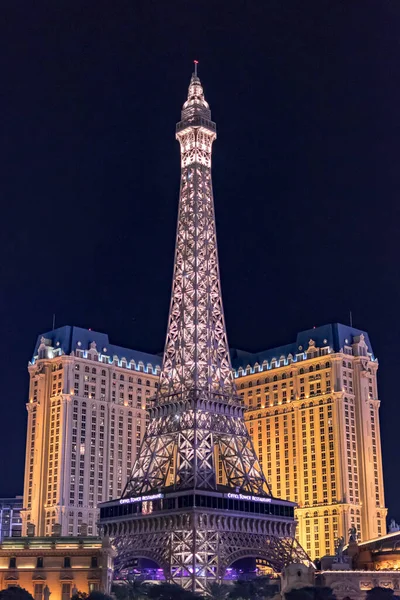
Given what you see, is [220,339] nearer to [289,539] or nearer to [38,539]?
[289,539]

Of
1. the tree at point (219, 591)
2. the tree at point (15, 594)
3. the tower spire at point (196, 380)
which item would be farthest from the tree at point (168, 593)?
the tower spire at point (196, 380)

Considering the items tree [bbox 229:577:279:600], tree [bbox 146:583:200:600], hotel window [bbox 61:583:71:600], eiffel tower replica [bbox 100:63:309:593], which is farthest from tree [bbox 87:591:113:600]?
eiffel tower replica [bbox 100:63:309:593]

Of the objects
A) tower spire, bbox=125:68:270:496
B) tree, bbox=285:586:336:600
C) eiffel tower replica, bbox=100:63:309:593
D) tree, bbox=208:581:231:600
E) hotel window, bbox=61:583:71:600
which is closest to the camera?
tree, bbox=285:586:336:600

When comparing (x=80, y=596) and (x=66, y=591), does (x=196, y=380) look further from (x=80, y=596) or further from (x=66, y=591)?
(x=80, y=596)

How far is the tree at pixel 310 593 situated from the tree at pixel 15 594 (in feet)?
110

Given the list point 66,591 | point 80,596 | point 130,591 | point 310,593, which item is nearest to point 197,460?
point 130,591

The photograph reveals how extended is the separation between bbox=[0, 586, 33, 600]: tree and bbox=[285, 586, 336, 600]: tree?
3352 centimetres

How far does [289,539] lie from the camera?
16850 cm

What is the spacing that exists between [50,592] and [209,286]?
79.0m

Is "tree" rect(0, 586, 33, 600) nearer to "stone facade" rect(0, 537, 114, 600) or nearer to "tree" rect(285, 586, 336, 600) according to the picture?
"stone facade" rect(0, 537, 114, 600)

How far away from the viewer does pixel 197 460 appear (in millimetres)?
166625

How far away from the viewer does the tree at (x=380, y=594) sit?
118688mm

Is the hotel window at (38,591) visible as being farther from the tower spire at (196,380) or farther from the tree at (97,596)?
the tower spire at (196,380)

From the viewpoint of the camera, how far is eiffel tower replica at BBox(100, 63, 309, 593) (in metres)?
157
